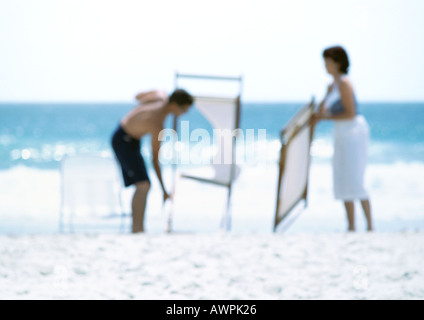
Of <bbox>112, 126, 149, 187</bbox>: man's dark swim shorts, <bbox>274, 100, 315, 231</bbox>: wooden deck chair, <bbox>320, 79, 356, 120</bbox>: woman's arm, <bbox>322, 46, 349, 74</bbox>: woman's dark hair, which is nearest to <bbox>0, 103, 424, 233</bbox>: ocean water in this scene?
<bbox>274, 100, 315, 231</bbox>: wooden deck chair

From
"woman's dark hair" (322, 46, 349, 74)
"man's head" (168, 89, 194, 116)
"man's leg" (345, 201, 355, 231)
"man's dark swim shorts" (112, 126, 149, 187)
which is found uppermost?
"woman's dark hair" (322, 46, 349, 74)

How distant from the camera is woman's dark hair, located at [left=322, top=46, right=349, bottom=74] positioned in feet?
11.7

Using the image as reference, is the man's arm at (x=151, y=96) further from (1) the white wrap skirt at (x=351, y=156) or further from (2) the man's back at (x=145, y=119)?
(1) the white wrap skirt at (x=351, y=156)

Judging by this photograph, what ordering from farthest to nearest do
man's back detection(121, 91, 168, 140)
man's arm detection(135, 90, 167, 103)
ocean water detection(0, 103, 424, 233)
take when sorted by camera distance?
1. ocean water detection(0, 103, 424, 233)
2. man's arm detection(135, 90, 167, 103)
3. man's back detection(121, 91, 168, 140)

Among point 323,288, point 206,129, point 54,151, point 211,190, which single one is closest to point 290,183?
point 323,288

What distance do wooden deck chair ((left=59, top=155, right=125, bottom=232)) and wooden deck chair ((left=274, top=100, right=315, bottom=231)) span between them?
1078 mm

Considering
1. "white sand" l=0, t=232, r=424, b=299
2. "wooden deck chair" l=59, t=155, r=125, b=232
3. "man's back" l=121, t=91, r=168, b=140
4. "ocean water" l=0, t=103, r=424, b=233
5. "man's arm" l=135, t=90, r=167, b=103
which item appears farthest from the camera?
"ocean water" l=0, t=103, r=424, b=233

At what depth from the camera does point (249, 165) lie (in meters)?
11.0

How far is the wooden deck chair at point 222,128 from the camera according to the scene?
155 inches

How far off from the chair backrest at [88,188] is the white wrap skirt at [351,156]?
56.8 inches

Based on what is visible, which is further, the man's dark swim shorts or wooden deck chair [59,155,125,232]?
wooden deck chair [59,155,125,232]

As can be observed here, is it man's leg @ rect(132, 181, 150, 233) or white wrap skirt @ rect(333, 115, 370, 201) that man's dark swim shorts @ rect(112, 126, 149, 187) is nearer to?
man's leg @ rect(132, 181, 150, 233)

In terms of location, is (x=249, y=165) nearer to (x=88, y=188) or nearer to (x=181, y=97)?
(x=88, y=188)
